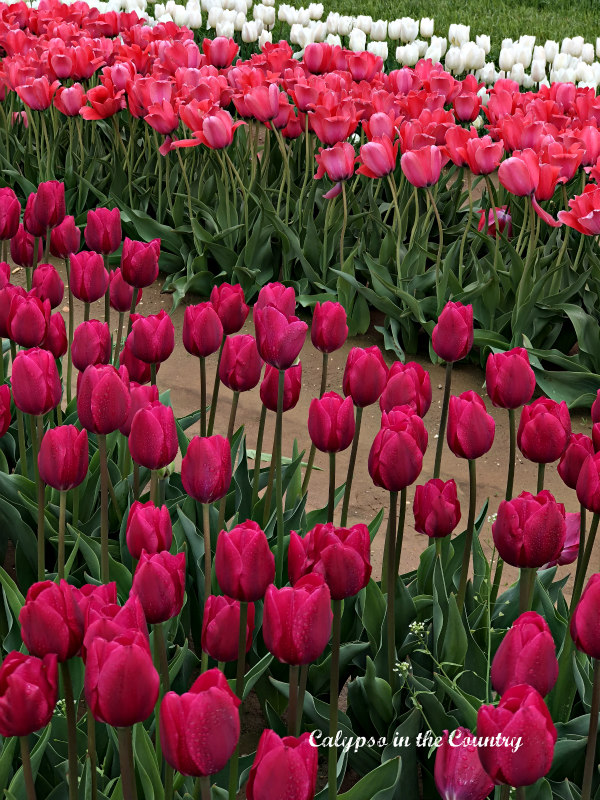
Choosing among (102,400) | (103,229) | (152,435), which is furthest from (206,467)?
(103,229)

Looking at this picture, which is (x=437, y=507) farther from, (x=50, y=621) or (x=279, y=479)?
(x=50, y=621)

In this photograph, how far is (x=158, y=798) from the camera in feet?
4.67

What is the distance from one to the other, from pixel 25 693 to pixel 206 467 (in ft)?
1.61

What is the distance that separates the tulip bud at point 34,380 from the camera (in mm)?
1616

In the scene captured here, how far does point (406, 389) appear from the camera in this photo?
5.59 feet

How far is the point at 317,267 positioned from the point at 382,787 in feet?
11.2

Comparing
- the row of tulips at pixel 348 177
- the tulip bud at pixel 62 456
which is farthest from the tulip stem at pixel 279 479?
the row of tulips at pixel 348 177

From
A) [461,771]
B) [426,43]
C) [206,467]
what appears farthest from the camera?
[426,43]

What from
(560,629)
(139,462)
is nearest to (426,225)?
(560,629)

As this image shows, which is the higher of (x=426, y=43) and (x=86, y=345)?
(x=426, y=43)

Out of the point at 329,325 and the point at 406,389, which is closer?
the point at 406,389

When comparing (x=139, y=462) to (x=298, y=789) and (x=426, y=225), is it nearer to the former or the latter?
(x=298, y=789)

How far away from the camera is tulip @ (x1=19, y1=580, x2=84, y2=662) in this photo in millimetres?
1088

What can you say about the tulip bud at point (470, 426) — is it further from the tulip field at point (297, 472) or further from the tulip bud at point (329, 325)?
the tulip bud at point (329, 325)
